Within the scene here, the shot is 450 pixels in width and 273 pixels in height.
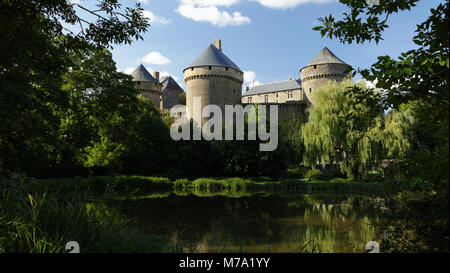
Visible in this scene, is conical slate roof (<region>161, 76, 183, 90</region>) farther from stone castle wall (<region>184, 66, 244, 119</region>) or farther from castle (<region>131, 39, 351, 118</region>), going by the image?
stone castle wall (<region>184, 66, 244, 119</region>)

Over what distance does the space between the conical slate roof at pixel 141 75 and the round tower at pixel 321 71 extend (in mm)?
15519

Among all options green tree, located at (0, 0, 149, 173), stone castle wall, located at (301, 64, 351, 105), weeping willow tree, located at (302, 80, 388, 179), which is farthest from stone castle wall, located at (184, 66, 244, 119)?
green tree, located at (0, 0, 149, 173)

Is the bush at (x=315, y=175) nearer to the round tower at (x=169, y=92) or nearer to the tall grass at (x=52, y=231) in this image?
the tall grass at (x=52, y=231)

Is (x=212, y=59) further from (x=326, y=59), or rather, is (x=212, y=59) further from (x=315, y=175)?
(x=315, y=175)

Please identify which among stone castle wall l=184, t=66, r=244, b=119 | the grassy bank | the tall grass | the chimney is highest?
the chimney

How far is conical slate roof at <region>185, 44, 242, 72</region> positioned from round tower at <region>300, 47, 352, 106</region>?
6.58 m

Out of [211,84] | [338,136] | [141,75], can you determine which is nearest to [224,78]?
[211,84]

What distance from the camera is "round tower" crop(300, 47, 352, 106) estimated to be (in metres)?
28.2

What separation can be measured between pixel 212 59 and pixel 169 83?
1347 cm

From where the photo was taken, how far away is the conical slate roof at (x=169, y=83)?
4006 cm

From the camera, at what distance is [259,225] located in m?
7.38

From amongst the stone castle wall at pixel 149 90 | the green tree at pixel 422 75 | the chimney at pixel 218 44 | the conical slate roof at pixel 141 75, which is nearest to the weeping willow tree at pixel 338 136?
the green tree at pixel 422 75
